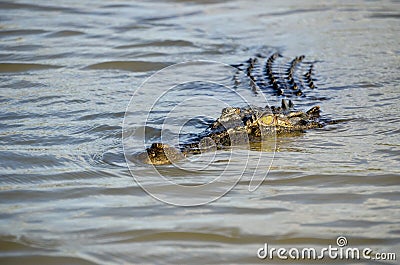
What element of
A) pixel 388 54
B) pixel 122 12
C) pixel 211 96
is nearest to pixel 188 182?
pixel 211 96

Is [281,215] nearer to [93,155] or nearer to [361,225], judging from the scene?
[361,225]

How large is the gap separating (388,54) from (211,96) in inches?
127
